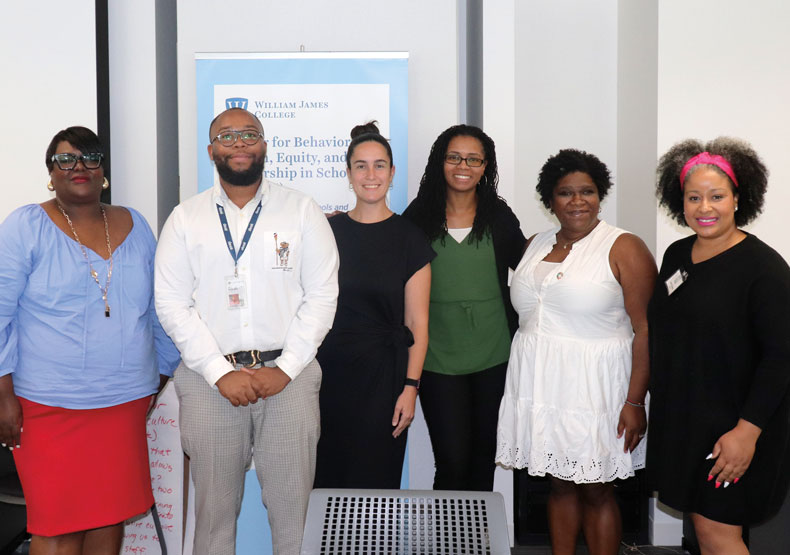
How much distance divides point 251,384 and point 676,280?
1.37m

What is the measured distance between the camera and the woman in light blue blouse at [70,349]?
7.04 feet

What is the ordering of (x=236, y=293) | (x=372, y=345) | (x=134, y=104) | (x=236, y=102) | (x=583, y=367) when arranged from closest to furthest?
(x=236, y=293) < (x=583, y=367) < (x=372, y=345) < (x=236, y=102) < (x=134, y=104)

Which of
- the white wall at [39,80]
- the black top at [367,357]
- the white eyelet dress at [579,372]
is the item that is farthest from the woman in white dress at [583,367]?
the white wall at [39,80]

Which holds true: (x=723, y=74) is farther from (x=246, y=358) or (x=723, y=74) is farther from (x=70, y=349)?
(x=70, y=349)

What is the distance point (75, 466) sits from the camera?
2199 millimetres

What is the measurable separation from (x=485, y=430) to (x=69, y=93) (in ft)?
8.36

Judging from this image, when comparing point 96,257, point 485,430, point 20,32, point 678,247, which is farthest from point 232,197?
point 20,32

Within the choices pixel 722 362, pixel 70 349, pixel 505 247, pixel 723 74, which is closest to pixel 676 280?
pixel 722 362

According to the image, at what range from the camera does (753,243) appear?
6.27 ft

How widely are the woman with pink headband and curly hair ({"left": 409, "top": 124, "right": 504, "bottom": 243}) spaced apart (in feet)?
2.51

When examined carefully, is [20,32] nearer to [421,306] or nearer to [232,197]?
[232,197]

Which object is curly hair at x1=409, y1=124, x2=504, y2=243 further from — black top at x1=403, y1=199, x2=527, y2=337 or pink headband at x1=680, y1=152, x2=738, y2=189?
pink headband at x1=680, y1=152, x2=738, y2=189

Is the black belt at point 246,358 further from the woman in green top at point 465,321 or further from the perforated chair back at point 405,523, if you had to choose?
the perforated chair back at point 405,523

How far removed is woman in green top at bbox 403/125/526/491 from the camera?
2.52m
